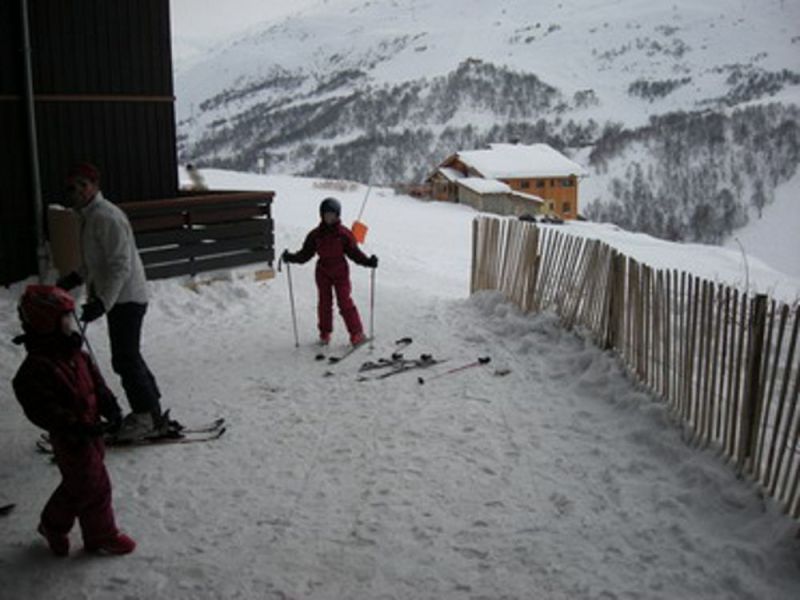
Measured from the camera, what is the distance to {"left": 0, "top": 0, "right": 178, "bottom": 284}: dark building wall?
9.95 metres

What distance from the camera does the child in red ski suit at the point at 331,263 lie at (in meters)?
8.63

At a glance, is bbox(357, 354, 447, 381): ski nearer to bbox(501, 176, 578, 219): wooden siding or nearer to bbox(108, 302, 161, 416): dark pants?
bbox(108, 302, 161, 416): dark pants

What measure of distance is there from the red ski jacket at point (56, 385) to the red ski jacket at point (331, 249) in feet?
15.0

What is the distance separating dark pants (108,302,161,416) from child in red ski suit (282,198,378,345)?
3.01 meters

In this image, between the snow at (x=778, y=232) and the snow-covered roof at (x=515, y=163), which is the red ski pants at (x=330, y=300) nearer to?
the snow at (x=778, y=232)

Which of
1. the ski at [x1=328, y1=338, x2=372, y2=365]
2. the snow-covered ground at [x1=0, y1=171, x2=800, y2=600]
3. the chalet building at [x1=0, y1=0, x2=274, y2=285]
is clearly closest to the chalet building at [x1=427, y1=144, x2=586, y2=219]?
the chalet building at [x1=0, y1=0, x2=274, y2=285]

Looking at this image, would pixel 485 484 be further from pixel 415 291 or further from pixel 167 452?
pixel 415 291

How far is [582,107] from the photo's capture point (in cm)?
12538

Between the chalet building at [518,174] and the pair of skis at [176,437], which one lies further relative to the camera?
the chalet building at [518,174]

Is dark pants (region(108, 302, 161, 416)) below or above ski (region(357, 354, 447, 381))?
above

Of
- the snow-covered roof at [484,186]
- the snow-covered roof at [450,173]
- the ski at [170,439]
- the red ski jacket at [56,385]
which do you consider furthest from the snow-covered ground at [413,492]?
the snow-covered roof at [450,173]

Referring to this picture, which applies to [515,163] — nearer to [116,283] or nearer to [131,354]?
[131,354]

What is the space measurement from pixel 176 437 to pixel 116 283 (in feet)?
4.26

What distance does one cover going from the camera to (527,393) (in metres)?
6.99
